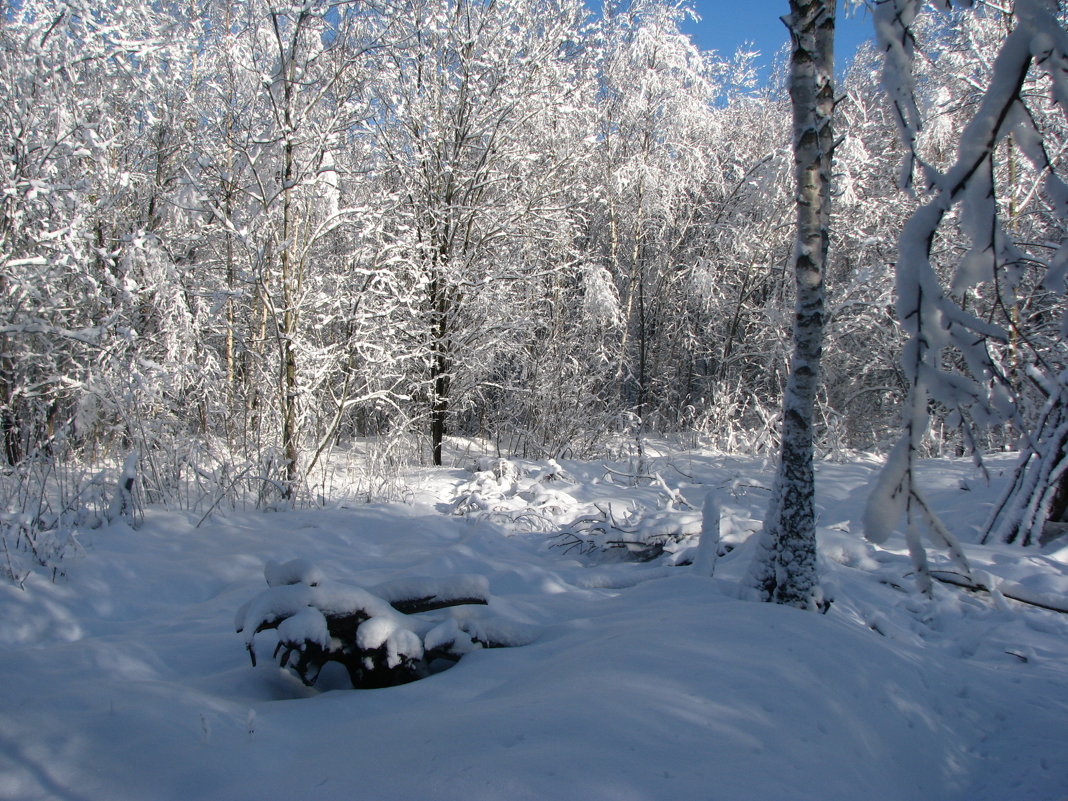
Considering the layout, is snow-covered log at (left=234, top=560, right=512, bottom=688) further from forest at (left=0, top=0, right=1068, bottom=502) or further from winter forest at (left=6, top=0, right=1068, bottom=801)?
forest at (left=0, top=0, right=1068, bottom=502)

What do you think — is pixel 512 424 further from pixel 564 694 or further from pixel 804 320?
pixel 564 694

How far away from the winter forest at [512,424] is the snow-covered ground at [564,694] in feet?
0.05

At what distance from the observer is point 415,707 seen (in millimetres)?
2008

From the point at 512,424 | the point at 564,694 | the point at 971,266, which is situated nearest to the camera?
the point at 971,266

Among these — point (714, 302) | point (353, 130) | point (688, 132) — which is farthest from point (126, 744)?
point (688, 132)

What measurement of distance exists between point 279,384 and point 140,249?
275 cm

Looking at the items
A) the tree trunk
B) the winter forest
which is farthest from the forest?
the tree trunk

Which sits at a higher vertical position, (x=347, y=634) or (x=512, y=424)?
(x=512, y=424)

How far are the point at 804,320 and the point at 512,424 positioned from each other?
852 cm

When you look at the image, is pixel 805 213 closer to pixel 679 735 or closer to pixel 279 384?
pixel 679 735

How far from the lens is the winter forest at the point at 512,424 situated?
1.53 metres

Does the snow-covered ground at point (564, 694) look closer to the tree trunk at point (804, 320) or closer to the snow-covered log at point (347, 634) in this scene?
the snow-covered log at point (347, 634)

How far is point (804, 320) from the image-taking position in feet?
9.61

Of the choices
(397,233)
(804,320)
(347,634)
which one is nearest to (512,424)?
(397,233)
